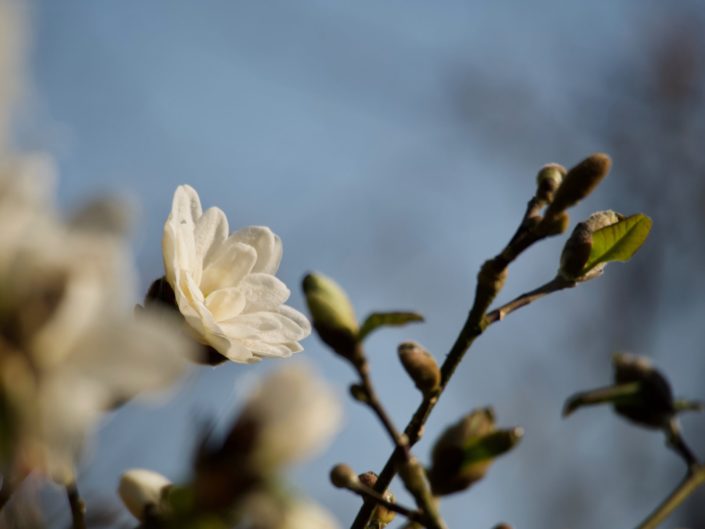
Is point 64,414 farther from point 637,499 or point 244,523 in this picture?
point 637,499

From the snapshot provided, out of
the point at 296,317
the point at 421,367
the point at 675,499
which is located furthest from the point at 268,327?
the point at 675,499

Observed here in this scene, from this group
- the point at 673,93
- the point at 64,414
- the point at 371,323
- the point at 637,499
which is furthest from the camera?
the point at 673,93

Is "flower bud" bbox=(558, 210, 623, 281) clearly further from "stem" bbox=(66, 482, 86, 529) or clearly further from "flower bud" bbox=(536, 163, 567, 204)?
"stem" bbox=(66, 482, 86, 529)

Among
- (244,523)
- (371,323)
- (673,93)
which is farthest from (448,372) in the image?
(673,93)

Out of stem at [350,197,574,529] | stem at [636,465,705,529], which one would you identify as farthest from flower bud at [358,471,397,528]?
stem at [636,465,705,529]

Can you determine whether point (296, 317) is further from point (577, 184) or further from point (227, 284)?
point (577, 184)
